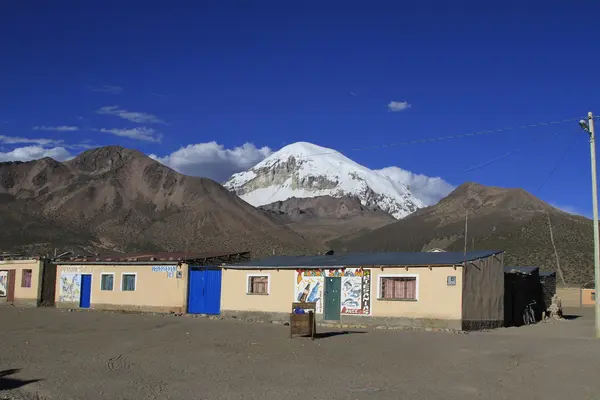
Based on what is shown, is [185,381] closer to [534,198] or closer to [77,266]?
[77,266]

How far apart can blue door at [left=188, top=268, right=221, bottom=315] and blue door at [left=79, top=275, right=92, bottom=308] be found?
26.8 feet

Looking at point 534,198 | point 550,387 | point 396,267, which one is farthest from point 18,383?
point 534,198

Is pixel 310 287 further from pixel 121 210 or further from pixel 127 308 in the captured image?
pixel 121 210

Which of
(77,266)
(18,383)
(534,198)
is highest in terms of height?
(534,198)

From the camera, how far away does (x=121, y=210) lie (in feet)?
373

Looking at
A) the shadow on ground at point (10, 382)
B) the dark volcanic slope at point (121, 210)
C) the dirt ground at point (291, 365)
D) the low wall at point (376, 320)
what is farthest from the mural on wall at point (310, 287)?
the dark volcanic slope at point (121, 210)

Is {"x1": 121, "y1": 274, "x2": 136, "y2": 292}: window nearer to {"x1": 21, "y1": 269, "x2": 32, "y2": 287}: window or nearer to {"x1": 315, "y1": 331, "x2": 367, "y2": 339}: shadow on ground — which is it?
{"x1": 21, "y1": 269, "x2": 32, "y2": 287}: window

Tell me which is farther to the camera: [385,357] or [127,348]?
[127,348]

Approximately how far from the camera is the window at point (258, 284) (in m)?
31.0

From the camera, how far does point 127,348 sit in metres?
18.6

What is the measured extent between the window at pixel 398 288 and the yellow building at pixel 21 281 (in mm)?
24370

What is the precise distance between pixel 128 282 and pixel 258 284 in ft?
32.0

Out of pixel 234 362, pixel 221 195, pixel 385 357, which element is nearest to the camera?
pixel 234 362

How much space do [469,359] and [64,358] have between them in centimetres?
992
